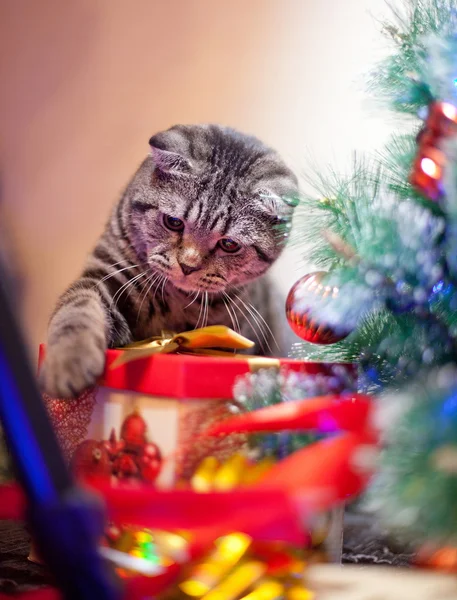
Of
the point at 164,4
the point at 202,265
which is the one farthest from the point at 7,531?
the point at 164,4

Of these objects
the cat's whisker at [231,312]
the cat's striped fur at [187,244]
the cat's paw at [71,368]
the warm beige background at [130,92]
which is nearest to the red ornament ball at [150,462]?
the cat's paw at [71,368]

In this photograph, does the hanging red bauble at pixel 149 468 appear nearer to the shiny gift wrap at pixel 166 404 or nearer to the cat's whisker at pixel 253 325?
the shiny gift wrap at pixel 166 404

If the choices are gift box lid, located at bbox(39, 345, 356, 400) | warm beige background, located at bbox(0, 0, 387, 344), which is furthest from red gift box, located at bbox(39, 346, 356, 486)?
warm beige background, located at bbox(0, 0, 387, 344)

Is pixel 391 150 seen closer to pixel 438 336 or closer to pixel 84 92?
pixel 438 336

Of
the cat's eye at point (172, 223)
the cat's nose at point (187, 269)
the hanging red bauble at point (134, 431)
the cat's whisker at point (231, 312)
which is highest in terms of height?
the cat's eye at point (172, 223)

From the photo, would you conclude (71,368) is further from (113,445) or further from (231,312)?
(231,312)

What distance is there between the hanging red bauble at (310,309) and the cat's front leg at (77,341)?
226mm

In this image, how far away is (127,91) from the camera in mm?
1457

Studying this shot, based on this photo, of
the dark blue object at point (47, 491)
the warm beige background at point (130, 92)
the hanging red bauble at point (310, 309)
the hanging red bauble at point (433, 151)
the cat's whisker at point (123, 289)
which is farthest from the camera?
the warm beige background at point (130, 92)

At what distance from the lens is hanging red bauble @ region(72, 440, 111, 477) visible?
627 mm

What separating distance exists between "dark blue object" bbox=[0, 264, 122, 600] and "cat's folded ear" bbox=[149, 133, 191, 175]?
0.69 metres

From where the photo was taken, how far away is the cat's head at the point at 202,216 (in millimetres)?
935

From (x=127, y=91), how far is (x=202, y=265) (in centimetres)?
73

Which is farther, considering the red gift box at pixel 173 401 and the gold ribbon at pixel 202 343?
the gold ribbon at pixel 202 343
